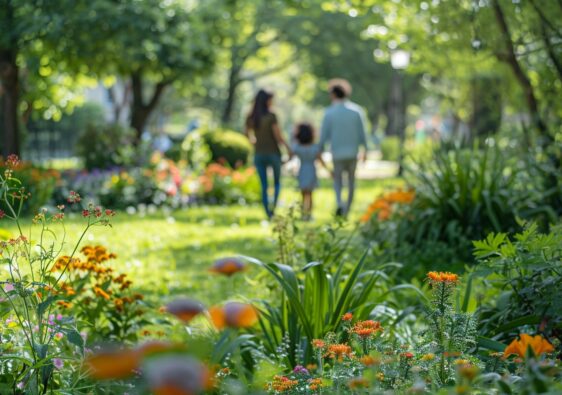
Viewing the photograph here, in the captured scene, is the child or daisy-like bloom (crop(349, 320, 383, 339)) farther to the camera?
the child

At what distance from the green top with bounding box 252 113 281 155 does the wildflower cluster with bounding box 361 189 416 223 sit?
307 cm

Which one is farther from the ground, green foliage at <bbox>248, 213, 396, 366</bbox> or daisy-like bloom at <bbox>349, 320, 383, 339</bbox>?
daisy-like bloom at <bbox>349, 320, 383, 339</bbox>

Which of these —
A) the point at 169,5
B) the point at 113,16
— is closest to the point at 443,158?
the point at 113,16

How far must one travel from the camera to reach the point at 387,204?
863 cm

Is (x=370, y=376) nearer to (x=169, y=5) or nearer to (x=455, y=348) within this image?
(x=455, y=348)

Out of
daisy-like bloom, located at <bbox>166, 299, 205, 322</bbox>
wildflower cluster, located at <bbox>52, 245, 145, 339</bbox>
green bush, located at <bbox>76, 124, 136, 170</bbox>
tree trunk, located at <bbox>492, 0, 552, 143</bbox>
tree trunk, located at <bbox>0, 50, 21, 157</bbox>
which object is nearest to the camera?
daisy-like bloom, located at <bbox>166, 299, 205, 322</bbox>

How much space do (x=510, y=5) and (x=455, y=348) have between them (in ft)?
22.0

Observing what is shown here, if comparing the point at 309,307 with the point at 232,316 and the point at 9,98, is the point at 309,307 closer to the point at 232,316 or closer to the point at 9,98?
the point at 232,316

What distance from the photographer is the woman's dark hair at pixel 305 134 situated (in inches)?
476

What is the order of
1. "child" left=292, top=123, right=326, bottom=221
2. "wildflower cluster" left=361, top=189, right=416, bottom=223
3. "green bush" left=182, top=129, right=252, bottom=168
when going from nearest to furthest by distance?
"wildflower cluster" left=361, top=189, right=416, bottom=223 → "child" left=292, top=123, right=326, bottom=221 → "green bush" left=182, top=129, right=252, bottom=168

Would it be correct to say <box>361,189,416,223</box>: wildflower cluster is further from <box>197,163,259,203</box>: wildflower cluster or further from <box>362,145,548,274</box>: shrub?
<box>197,163,259,203</box>: wildflower cluster

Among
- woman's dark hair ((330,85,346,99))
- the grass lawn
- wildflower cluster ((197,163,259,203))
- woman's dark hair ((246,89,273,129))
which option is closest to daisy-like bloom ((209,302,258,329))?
the grass lawn

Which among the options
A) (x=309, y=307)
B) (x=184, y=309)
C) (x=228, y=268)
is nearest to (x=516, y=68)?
(x=309, y=307)

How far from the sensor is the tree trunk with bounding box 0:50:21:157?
14.2 m
